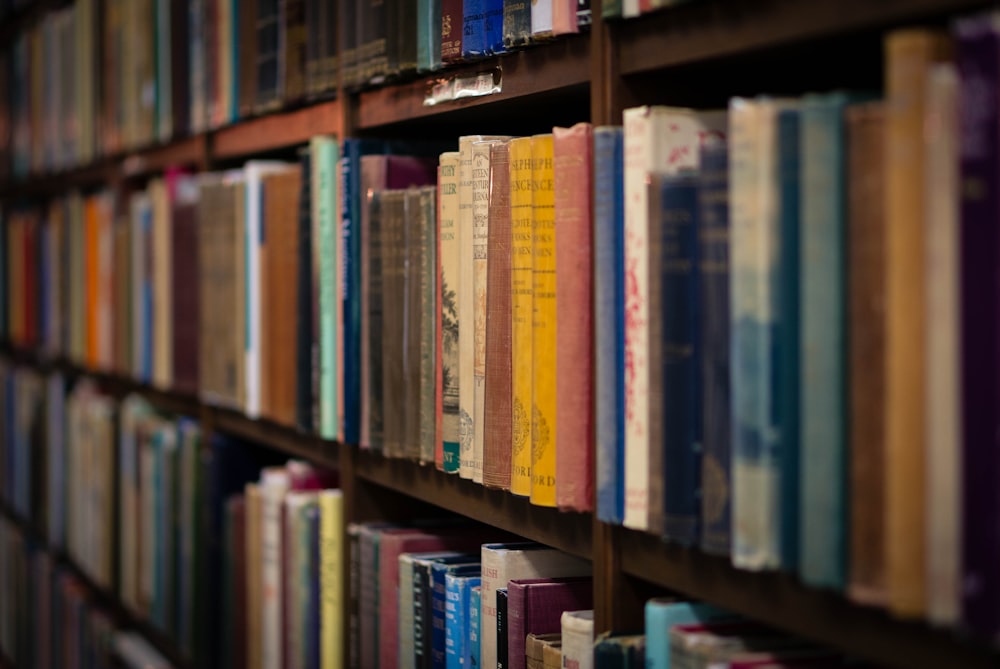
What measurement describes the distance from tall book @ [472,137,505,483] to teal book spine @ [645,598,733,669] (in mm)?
278

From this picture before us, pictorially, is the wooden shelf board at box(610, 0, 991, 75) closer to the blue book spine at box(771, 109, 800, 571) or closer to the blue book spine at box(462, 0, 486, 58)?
the blue book spine at box(771, 109, 800, 571)

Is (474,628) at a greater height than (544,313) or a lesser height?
lesser

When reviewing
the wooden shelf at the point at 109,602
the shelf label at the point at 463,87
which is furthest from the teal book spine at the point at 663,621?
the wooden shelf at the point at 109,602

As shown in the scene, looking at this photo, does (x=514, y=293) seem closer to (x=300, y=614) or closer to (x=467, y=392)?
(x=467, y=392)

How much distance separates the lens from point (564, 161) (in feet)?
3.45

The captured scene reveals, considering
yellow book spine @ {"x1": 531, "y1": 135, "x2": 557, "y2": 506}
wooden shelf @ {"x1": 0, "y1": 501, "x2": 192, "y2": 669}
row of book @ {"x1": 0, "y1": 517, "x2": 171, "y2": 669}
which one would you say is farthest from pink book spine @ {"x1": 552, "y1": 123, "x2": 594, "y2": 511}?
row of book @ {"x1": 0, "y1": 517, "x2": 171, "y2": 669}

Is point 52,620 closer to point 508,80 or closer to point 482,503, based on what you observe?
point 482,503

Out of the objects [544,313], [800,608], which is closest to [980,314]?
[800,608]

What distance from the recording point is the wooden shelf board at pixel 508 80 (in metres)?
1.11

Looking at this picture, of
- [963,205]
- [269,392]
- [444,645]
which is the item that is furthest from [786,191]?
[269,392]

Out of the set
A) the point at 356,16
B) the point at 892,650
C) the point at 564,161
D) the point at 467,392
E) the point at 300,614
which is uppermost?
the point at 356,16

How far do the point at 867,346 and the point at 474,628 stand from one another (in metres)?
0.66

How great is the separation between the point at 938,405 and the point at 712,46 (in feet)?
1.15

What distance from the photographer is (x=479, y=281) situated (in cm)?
120
